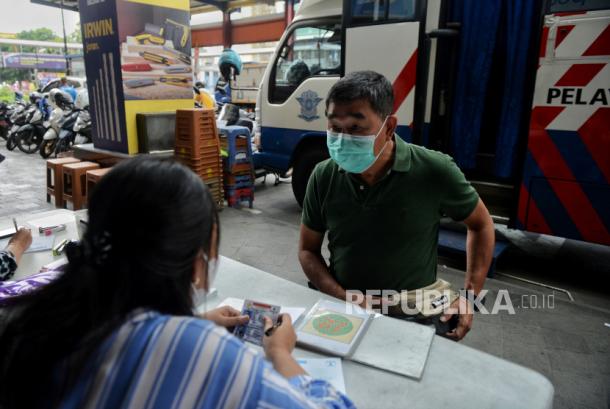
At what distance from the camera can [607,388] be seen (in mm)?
2193

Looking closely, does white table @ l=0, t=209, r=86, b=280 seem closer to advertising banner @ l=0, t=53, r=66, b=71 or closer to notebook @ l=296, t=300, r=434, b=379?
notebook @ l=296, t=300, r=434, b=379

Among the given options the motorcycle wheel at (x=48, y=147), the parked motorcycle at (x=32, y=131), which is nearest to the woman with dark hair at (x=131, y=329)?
the motorcycle wheel at (x=48, y=147)

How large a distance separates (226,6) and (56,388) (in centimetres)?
1595

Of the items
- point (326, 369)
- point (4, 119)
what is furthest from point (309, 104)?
point (4, 119)

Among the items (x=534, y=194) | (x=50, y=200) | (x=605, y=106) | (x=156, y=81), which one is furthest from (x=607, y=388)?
(x=50, y=200)

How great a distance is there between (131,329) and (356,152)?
123 cm

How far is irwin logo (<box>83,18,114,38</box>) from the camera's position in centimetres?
423

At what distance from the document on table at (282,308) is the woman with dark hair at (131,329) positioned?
67 centimetres

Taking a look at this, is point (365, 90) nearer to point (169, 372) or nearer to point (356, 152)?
point (356, 152)

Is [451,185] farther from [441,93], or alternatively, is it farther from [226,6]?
[226,6]

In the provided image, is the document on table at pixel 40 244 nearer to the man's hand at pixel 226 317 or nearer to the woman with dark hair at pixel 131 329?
the man's hand at pixel 226 317

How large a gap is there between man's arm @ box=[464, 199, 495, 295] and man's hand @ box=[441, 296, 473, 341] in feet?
0.35

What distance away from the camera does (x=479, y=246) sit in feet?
5.75

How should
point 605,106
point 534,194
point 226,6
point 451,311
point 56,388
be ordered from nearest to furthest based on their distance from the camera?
point 56,388 < point 451,311 < point 605,106 < point 534,194 < point 226,6
